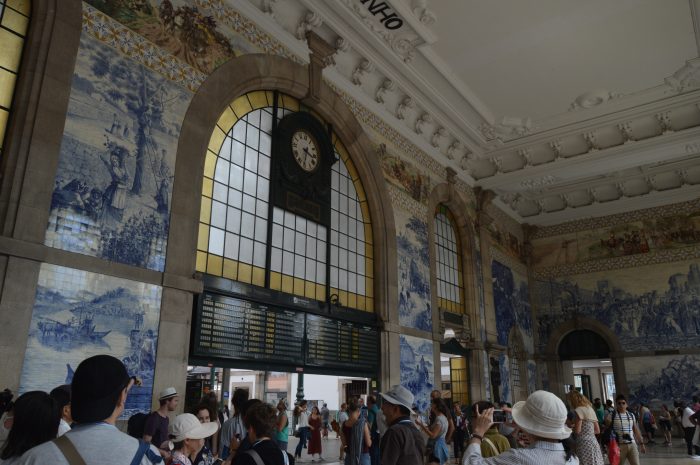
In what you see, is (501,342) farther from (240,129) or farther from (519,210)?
(240,129)

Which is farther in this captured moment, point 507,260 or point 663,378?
point 507,260

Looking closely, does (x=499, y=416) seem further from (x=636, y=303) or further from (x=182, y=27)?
(x=636, y=303)

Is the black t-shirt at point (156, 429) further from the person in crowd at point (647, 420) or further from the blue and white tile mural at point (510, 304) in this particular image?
the person in crowd at point (647, 420)

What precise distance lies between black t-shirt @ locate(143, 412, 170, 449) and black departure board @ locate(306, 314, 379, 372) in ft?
16.1

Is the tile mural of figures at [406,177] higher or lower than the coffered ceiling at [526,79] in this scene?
lower

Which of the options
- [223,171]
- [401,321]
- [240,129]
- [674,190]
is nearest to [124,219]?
[223,171]

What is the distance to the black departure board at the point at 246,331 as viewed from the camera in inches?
334

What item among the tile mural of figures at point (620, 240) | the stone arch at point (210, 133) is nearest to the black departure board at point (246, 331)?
the stone arch at point (210, 133)

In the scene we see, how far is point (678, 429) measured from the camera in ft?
64.8

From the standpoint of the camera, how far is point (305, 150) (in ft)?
38.7

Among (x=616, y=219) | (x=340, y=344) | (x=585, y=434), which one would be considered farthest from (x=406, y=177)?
(x=616, y=219)

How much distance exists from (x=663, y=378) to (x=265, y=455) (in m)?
20.5

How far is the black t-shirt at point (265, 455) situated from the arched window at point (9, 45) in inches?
217

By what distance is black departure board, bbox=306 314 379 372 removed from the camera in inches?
424
